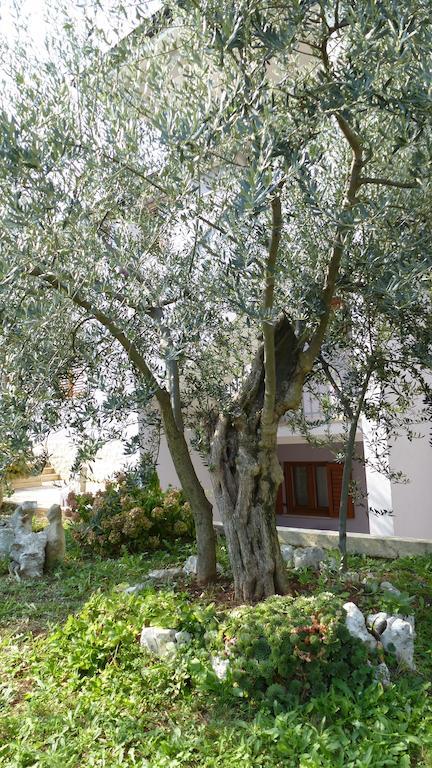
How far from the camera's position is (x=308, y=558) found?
22.1ft

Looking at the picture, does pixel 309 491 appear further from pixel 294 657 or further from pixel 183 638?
pixel 294 657

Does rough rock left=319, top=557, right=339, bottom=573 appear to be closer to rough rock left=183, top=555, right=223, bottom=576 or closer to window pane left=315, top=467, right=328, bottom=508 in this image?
rough rock left=183, top=555, right=223, bottom=576

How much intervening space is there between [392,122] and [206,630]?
11.8 feet

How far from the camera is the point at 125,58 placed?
12.8ft

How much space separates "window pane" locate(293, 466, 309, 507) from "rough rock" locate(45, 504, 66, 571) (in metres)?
8.46

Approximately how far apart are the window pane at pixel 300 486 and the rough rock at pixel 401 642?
11350 mm

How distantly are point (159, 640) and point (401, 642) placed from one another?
1.70m

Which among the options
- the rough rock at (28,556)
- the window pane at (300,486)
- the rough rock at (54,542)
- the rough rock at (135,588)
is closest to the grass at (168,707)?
the rough rock at (135,588)

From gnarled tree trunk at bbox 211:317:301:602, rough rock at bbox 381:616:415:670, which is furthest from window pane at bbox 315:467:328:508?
rough rock at bbox 381:616:415:670

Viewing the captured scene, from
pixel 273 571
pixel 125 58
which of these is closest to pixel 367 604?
pixel 273 571

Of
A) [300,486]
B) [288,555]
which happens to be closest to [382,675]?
[288,555]

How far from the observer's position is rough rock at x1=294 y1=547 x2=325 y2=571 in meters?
6.68

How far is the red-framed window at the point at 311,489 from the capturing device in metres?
15.1

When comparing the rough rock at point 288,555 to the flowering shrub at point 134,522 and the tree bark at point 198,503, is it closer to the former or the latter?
the tree bark at point 198,503
